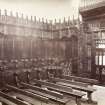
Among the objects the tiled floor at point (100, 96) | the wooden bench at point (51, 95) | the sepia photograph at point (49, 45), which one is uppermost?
the sepia photograph at point (49, 45)

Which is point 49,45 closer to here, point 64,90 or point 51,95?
point 64,90

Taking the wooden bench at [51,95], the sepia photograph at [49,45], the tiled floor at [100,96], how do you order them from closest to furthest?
the wooden bench at [51,95] < the tiled floor at [100,96] < the sepia photograph at [49,45]

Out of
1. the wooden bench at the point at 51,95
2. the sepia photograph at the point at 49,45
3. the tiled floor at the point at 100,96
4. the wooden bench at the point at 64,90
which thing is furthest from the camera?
the sepia photograph at the point at 49,45

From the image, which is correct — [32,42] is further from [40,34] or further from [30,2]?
[30,2]

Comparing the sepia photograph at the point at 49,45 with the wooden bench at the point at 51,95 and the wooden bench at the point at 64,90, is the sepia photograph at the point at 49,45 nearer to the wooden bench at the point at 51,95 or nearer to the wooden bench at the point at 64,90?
the wooden bench at the point at 64,90

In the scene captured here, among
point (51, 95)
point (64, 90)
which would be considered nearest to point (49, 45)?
point (64, 90)

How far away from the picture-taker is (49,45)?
26.8ft

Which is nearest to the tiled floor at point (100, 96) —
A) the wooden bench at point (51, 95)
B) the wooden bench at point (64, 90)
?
the wooden bench at point (64, 90)

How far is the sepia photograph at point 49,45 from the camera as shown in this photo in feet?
21.5

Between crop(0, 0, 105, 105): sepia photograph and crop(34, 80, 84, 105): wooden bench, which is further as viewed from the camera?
crop(0, 0, 105, 105): sepia photograph

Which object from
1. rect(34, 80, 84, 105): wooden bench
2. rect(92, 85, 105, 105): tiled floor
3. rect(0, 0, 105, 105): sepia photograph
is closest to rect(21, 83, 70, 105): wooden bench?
rect(34, 80, 84, 105): wooden bench

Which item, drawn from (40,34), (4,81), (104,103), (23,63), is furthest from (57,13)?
(104,103)

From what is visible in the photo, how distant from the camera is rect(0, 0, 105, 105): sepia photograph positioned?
6.54m

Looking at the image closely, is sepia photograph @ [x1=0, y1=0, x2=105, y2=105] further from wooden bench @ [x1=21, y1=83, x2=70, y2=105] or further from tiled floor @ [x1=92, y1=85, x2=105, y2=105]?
wooden bench @ [x1=21, y1=83, x2=70, y2=105]
